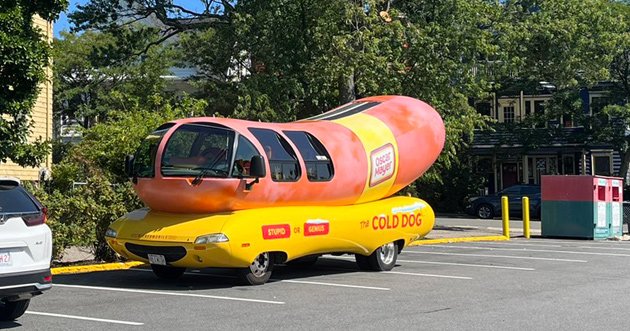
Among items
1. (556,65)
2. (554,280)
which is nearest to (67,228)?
(554,280)

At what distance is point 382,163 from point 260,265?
129 inches

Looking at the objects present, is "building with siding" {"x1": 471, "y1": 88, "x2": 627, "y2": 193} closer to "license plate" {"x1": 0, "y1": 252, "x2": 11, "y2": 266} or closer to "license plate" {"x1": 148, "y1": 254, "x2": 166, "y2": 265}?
"license plate" {"x1": 148, "y1": 254, "x2": 166, "y2": 265}

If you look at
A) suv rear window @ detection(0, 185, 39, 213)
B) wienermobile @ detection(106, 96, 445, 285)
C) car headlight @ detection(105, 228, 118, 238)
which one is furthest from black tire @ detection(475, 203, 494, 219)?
suv rear window @ detection(0, 185, 39, 213)

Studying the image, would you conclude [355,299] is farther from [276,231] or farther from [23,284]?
[23,284]

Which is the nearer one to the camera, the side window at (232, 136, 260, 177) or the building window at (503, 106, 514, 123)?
the side window at (232, 136, 260, 177)

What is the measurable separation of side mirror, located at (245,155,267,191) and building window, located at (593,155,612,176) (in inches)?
1499

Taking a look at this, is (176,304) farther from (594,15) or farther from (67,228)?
(594,15)

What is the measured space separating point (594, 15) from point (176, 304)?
2211cm

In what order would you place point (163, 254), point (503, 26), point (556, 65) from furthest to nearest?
1. point (556, 65)
2. point (503, 26)
3. point (163, 254)

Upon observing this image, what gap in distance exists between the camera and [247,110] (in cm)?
2208

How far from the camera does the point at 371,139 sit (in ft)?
45.6

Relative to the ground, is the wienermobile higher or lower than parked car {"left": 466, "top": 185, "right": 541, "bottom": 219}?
higher

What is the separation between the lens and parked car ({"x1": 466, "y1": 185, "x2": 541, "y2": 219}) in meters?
36.0

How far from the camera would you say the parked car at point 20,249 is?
311 inches
